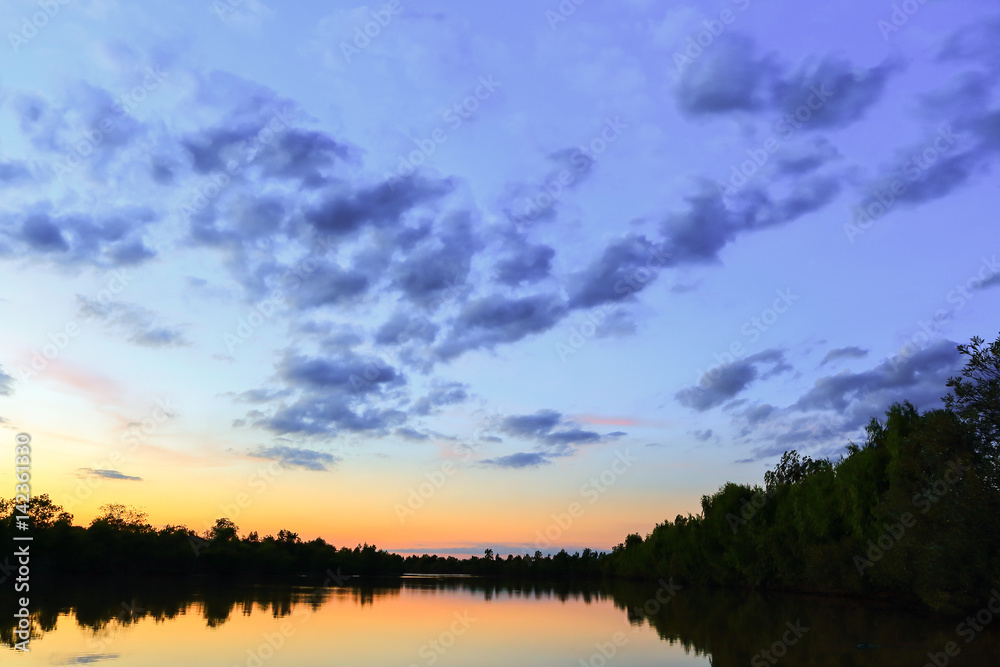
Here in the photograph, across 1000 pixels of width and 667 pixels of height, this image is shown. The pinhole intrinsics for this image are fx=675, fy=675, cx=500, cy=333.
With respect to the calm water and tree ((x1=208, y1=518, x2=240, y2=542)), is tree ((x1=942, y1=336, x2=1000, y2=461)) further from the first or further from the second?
tree ((x1=208, y1=518, x2=240, y2=542))

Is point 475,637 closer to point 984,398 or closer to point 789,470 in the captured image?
point 984,398

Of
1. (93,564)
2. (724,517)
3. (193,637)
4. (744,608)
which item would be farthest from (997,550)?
(93,564)

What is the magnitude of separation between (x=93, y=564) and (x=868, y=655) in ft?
387

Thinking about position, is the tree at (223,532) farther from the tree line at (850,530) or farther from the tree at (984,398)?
the tree at (984,398)

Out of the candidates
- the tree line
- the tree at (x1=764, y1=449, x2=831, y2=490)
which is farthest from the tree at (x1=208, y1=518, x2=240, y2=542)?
the tree at (x1=764, y1=449, x2=831, y2=490)

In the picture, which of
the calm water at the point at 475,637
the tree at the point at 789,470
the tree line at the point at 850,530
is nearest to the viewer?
the calm water at the point at 475,637

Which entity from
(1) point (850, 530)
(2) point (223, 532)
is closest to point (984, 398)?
(1) point (850, 530)

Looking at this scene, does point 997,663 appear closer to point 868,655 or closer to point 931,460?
point 868,655

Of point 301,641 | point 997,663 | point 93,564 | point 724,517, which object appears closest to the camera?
point 997,663

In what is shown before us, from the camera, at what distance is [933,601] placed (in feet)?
121

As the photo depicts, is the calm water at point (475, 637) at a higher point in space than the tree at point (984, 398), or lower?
lower

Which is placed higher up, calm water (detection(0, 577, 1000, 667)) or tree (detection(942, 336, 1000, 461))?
tree (detection(942, 336, 1000, 461))

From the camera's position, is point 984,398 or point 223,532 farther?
point 223,532

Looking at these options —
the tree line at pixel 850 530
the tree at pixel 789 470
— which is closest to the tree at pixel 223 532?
the tree line at pixel 850 530
